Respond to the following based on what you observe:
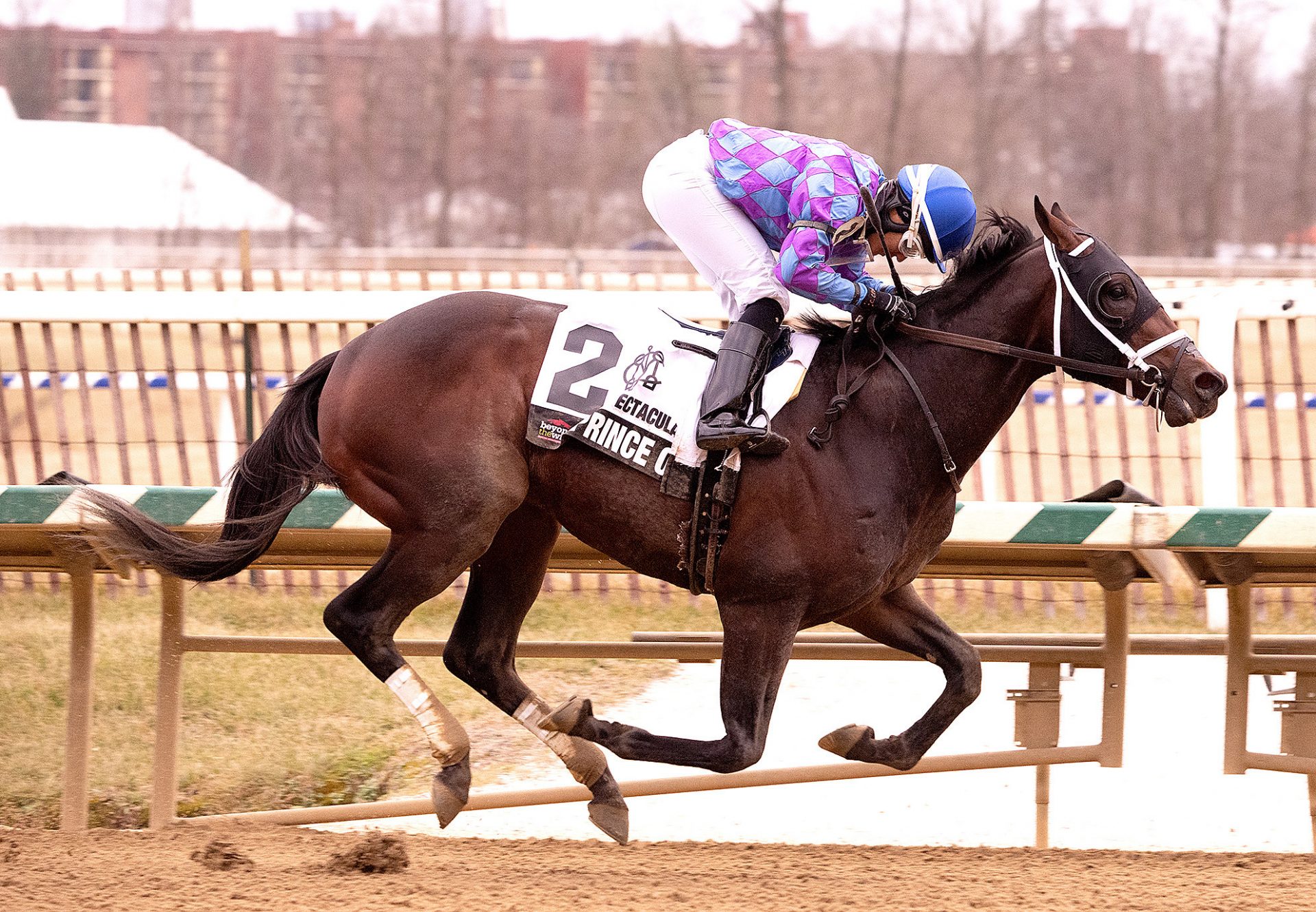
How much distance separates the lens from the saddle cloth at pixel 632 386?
12.8 ft

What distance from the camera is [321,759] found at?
5.75 meters

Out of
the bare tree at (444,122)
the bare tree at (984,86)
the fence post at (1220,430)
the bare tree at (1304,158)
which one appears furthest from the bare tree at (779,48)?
the fence post at (1220,430)

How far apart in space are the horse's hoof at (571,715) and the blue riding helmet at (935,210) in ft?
4.96

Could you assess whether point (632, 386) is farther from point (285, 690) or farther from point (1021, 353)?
point (285, 690)

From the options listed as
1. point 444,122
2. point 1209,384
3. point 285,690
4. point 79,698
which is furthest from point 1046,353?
point 444,122

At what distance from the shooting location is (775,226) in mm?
4047

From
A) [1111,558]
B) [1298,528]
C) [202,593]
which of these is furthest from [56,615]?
[1298,528]

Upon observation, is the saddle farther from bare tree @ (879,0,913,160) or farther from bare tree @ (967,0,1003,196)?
bare tree @ (967,0,1003,196)

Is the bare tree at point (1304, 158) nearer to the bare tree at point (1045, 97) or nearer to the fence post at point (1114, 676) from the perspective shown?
the bare tree at point (1045, 97)

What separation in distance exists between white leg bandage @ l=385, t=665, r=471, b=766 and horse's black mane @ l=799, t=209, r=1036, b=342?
1.44 m

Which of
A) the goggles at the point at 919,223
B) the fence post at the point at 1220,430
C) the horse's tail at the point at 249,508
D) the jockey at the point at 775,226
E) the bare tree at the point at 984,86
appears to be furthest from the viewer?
the bare tree at the point at 984,86

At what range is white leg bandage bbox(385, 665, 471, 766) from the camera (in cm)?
405

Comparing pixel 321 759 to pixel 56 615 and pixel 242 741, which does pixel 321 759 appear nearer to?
pixel 242 741

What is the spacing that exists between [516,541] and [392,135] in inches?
1521
